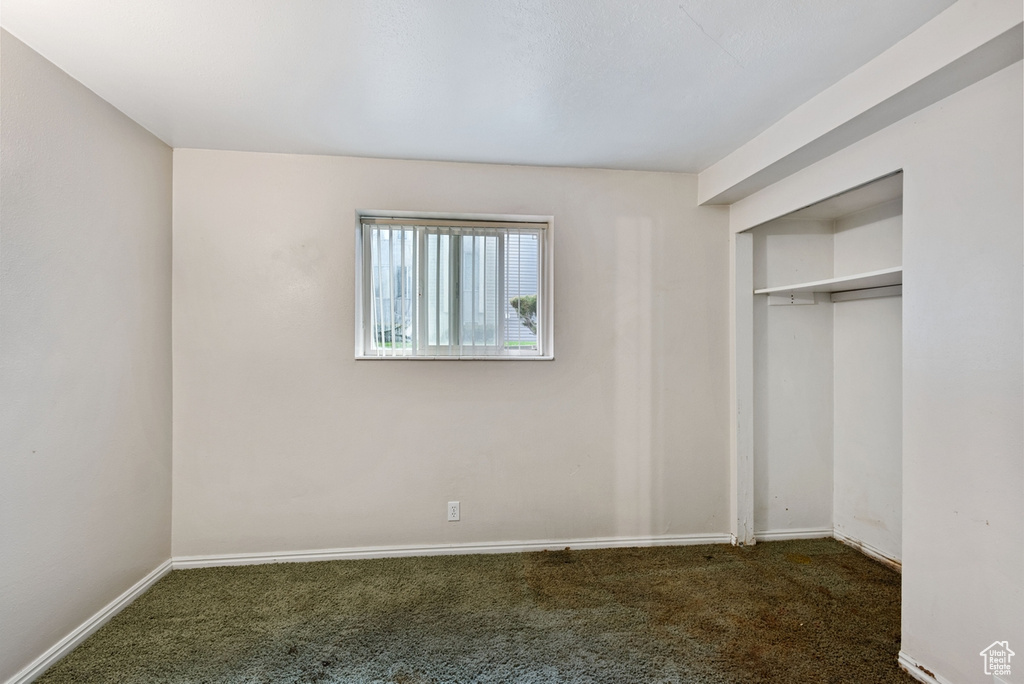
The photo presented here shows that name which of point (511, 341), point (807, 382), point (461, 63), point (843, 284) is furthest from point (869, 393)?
point (461, 63)

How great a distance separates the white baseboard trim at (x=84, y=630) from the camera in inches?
69.2

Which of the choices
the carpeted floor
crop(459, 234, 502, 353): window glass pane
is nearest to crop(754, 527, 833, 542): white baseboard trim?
the carpeted floor

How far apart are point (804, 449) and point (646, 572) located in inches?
54.1

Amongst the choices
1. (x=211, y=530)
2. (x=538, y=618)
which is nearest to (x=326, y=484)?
(x=211, y=530)

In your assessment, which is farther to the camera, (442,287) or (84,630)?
(442,287)

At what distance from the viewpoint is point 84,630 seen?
6.53 feet

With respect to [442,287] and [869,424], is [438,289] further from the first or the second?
[869,424]

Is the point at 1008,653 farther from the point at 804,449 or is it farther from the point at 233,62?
the point at 233,62

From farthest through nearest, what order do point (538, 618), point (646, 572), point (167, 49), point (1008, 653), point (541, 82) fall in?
1. point (646, 572)
2. point (538, 618)
3. point (541, 82)
4. point (167, 49)
5. point (1008, 653)

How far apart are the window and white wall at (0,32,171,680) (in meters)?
1.09

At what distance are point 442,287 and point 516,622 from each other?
1.83 meters

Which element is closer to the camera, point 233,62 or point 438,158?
point 233,62

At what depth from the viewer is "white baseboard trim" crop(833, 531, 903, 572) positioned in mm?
2635

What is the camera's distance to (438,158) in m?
2.75
